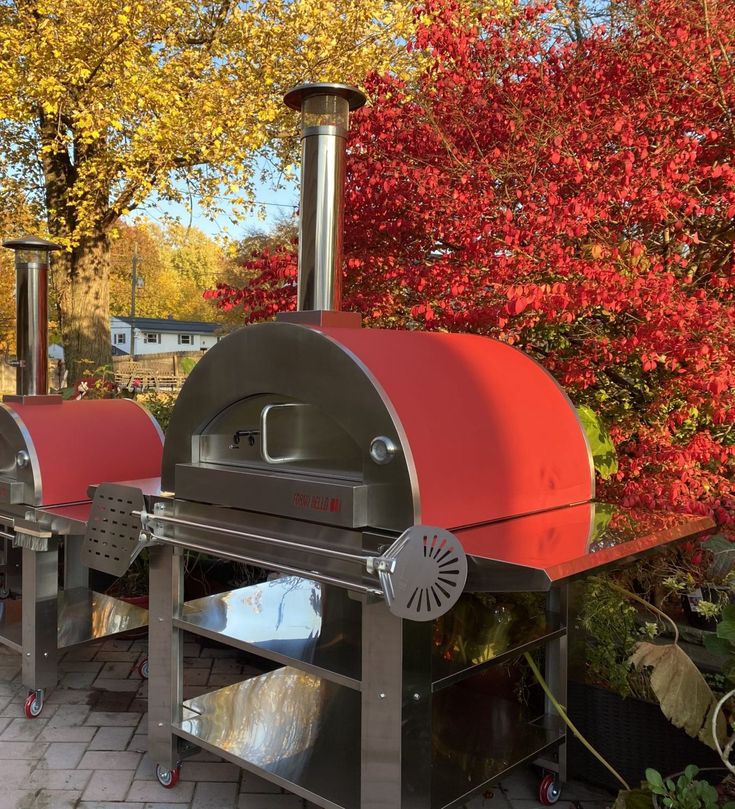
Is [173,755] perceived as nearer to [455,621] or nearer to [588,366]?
[455,621]

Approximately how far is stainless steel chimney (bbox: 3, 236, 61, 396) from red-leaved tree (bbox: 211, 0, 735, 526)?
1.38 m

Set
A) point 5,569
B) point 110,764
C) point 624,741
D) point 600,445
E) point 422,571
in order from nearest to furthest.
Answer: point 422,571 < point 624,741 < point 110,764 < point 600,445 < point 5,569

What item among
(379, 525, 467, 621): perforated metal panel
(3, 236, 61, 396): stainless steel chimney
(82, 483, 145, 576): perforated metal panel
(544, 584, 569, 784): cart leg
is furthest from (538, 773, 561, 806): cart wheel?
(3, 236, 61, 396): stainless steel chimney

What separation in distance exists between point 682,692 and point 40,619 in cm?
275

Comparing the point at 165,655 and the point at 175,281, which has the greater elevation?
the point at 175,281

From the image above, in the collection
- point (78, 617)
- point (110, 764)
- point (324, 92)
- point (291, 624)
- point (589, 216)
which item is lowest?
point (110, 764)

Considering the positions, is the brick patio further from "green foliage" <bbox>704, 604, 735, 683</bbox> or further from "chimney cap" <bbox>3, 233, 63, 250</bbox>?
"chimney cap" <bbox>3, 233, 63, 250</bbox>

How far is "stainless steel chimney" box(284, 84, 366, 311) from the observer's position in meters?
2.71

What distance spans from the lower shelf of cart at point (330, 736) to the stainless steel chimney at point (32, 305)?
2.01 meters

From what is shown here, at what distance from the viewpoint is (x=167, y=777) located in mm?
2967

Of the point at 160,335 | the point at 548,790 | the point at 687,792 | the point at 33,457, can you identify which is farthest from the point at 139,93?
the point at 160,335

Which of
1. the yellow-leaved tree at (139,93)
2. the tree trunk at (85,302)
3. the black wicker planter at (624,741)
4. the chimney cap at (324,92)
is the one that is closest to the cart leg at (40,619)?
the chimney cap at (324,92)

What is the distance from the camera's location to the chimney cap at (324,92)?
8.93ft

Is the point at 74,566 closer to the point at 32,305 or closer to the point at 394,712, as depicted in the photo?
the point at 32,305
